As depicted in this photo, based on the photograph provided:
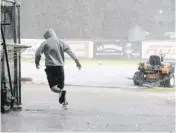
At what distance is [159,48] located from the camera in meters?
36.0

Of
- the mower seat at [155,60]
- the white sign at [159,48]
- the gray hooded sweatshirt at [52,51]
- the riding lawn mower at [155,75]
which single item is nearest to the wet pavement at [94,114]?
the gray hooded sweatshirt at [52,51]

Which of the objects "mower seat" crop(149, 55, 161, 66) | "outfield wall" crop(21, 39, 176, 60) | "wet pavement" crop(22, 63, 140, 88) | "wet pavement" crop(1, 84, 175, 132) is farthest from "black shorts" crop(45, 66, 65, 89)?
"outfield wall" crop(21, 39, 176, 60)

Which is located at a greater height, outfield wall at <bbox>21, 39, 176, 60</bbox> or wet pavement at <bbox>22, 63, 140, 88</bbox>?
outfield wall at <bbox>21, 39, 176, 60</bbox>

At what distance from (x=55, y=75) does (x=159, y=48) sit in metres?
27.7

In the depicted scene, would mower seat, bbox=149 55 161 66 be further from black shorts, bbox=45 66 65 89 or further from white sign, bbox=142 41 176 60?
white sign, bbox=142 41 176 60

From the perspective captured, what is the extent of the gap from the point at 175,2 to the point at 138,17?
413 centimetres

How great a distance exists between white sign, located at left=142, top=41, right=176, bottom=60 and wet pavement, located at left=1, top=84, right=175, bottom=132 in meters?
23.3

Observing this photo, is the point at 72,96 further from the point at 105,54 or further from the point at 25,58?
the point at 105,54

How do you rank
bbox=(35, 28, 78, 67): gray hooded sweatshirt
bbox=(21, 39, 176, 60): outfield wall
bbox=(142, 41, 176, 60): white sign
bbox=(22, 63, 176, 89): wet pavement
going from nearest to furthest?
bbox=(35, 28, 78, 67): gray hooded sweatshirt → bbox=(22, 63, 176, 89): wet pavement → bbox=(142, 41, 176, 60): white sign → bbox=(21, 39, 176, 60): outfield wall

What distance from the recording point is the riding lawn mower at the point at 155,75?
632 inches

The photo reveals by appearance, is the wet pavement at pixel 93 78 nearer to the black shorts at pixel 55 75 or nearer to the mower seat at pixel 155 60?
the mower seat at pixel 155 60

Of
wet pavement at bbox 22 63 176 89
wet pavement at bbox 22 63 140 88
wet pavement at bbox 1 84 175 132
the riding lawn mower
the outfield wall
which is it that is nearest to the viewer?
wet pavement at bbox 1 84 175 132

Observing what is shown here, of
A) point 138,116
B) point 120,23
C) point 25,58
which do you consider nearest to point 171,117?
point 138,116

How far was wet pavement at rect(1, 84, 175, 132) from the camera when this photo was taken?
7.01 meters
